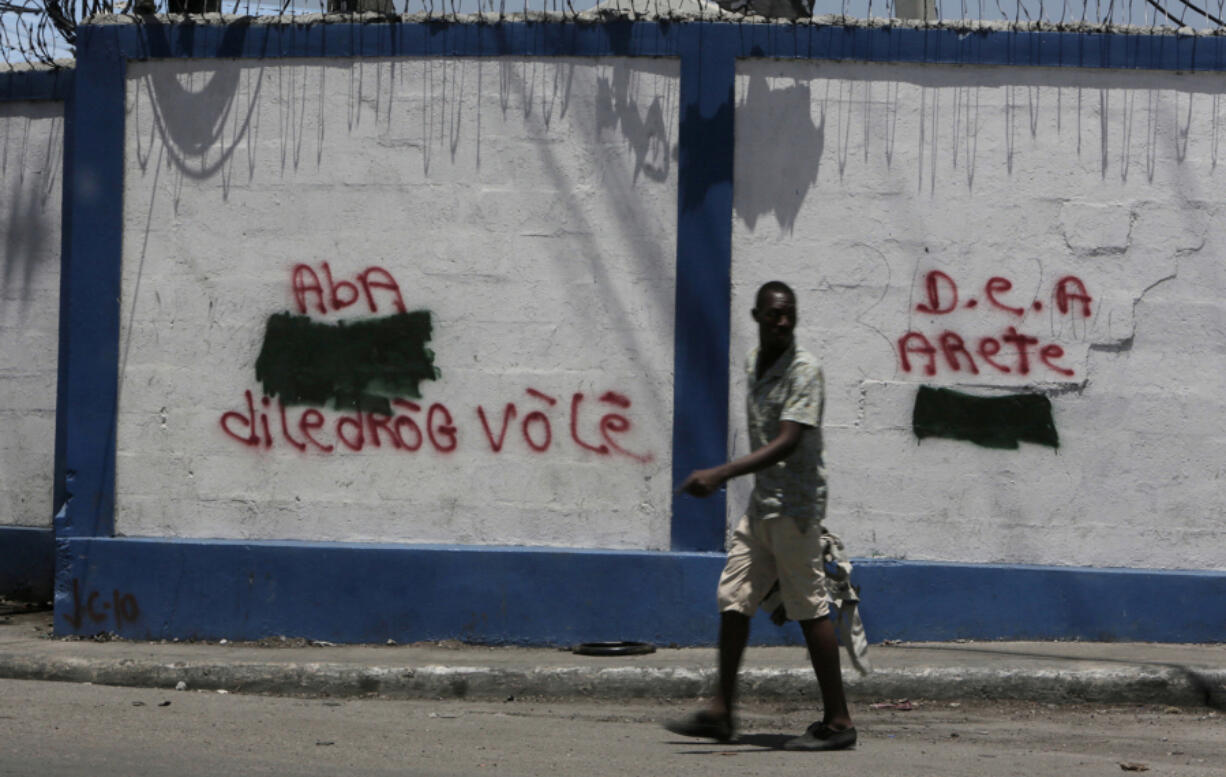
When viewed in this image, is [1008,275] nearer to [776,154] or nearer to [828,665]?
[776,154]

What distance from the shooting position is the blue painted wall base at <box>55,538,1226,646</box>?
6.87 meters

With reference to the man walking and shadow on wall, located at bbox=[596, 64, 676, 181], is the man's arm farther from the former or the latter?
shadow on wall, located at bbox=[596, 64, 676, 181]

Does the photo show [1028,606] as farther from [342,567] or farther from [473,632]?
[342,567]

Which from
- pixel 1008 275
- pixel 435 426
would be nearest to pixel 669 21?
pixel 1008 275

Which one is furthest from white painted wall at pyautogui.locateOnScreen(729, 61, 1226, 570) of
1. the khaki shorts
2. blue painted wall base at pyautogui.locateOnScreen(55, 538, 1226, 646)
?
the khaki shorts

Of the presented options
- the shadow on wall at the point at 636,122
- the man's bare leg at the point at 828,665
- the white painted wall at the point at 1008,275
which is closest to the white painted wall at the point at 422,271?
the shadow on wall at the point at 636,122

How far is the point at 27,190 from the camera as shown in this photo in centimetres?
834

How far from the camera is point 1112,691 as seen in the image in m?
6.09

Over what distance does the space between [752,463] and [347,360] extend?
308 cm

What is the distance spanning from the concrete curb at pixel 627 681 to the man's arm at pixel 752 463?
65.7 inches

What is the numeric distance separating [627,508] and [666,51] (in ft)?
7.36

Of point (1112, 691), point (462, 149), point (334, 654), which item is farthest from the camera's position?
point (462, 149)

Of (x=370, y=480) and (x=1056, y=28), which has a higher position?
(x=1056, y=28)

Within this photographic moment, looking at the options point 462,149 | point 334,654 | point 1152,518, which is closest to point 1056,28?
point 1152,518
